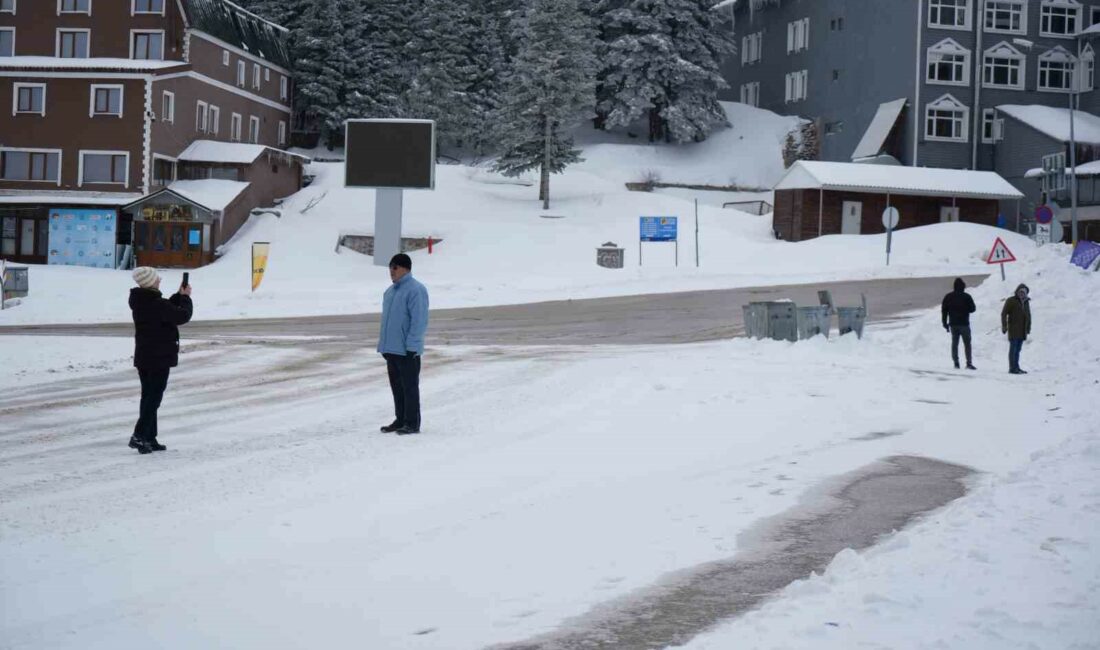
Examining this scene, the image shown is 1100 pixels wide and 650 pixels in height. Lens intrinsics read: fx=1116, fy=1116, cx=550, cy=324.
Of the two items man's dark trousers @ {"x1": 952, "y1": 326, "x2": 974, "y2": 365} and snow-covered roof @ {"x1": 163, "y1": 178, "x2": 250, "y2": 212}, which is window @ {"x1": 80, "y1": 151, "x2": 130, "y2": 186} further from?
man's dark trousers @ {"x1": 952, "y1": 326, "x2": 974, "y2": 365}

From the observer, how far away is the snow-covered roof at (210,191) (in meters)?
51.4

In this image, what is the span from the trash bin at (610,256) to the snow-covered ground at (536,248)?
26.0 inches

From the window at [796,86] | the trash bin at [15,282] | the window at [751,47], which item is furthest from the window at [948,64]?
the trash bin at [15,282]

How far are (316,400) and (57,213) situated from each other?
42.3 metres

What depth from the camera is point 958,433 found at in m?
12.8

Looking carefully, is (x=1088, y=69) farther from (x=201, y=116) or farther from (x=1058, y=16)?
(x=201, y=116)

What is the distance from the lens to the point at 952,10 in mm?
59844

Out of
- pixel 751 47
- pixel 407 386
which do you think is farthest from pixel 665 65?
pixel 407 386

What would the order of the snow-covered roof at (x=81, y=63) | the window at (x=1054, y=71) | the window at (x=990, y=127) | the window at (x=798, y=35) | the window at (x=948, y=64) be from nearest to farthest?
the snow-covered roof at (x=81, y=63) < the window at (x=948, y=64) < the window at (x=1054, y=71) < the window at (x=990, y=127) < the window at (x=798, y=35)

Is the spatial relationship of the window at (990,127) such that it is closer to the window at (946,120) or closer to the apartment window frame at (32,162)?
the window at (946,120)

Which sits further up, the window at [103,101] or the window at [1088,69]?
the window at [1088,69]

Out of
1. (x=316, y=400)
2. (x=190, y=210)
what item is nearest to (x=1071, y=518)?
(x=316, y=400)

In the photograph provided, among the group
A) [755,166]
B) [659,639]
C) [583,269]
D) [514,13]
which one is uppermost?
[514,13]

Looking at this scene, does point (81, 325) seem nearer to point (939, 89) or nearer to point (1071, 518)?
point (1071, 518)
